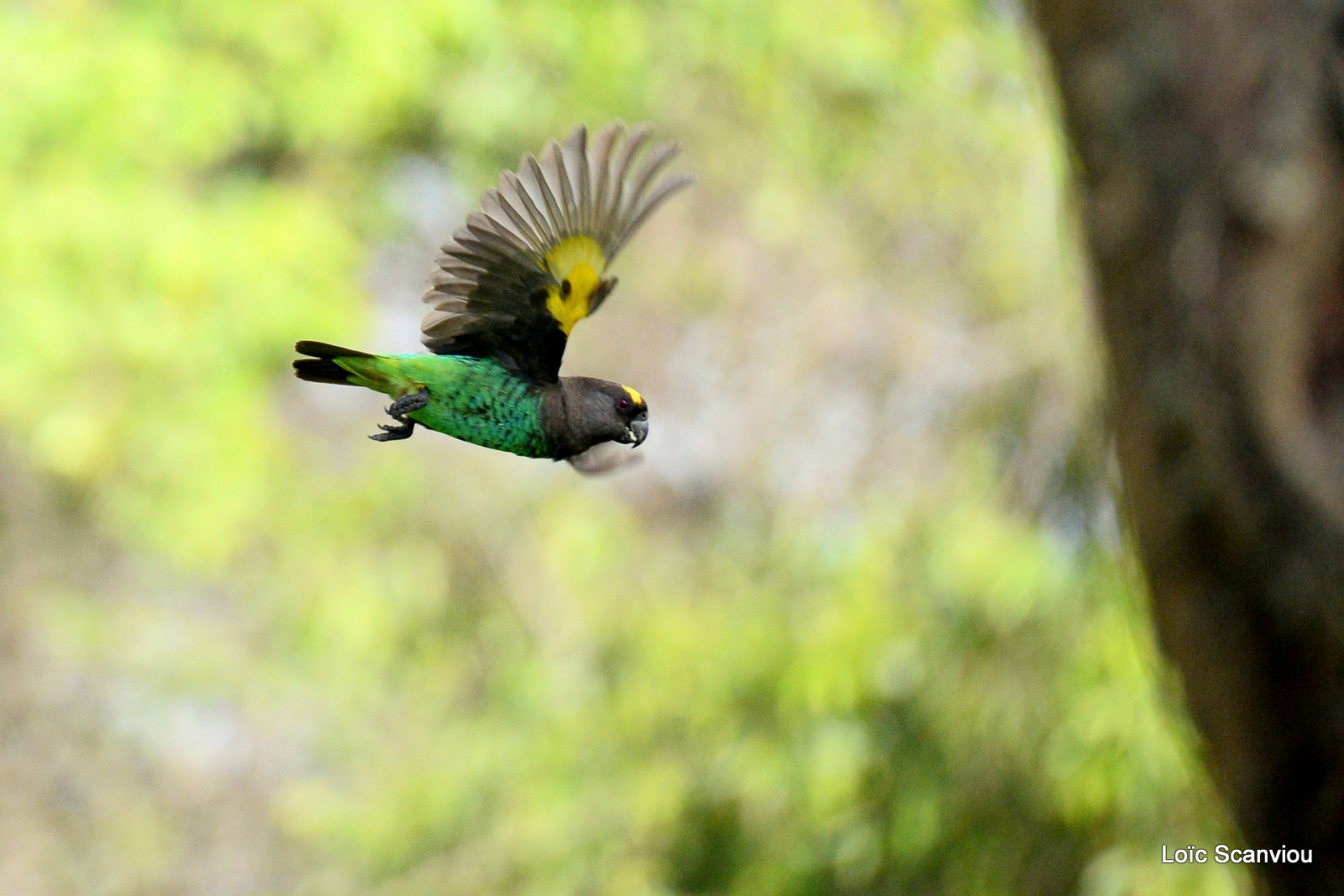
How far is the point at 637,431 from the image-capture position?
1.93 m

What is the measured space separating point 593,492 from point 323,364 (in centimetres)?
725

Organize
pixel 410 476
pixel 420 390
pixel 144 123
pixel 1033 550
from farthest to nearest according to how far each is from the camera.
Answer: pixel 410 476 → pixel 144 123 → pixel 1033 550 → pixel 420 390

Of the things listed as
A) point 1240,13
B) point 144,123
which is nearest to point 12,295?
point 144,123

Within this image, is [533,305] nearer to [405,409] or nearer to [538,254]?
[538,254]

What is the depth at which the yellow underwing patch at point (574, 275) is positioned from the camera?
2031 mm

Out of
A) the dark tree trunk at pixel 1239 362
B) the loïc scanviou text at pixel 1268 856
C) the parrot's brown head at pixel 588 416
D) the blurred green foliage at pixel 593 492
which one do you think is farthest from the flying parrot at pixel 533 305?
the blurred green foliage at pixel 593 492

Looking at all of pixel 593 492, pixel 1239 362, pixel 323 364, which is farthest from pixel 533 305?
pixel 593 492

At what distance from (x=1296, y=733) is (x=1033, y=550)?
9.82 feet

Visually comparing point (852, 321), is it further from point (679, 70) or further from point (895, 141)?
point (679, 70)

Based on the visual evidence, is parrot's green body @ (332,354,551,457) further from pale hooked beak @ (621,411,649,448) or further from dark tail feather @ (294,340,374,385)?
pale hooked beak @ (621,411,649,448)

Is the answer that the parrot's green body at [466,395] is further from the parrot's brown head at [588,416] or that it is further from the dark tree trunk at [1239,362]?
the dark tree trunk at [1239,362]

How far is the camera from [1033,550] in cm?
559

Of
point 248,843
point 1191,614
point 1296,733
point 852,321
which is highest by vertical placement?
point 852,321

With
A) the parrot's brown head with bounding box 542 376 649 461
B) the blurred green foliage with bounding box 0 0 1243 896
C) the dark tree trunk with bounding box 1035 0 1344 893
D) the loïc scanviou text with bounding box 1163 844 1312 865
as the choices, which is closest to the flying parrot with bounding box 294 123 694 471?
the parrot's brown head with bounding box 542 376 649 461
